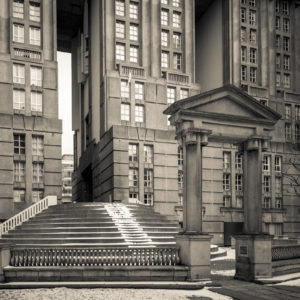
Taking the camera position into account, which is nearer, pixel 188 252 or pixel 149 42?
pixel 188 252

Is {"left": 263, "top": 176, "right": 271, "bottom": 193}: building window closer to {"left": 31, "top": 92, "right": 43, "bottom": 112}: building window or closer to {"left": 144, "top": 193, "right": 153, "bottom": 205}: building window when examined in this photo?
{"left": 144, "top": 193, "right": 153, "bottom": 205}: building window

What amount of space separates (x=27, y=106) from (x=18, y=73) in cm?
362

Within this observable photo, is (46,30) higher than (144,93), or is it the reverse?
(46,30)

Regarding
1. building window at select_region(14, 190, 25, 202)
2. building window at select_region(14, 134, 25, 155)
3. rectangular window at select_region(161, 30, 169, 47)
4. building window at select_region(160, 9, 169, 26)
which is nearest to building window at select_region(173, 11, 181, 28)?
building window at select_region(160, 9, 169, 26)

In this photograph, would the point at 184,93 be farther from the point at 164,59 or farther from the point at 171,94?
→ the point at 164,59

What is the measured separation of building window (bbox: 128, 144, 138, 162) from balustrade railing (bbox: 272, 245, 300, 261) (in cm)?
2687

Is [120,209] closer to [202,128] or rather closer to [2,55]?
[202,128]

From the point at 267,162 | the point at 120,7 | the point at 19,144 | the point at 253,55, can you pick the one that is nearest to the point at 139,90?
the point at 120,7

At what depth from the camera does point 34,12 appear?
50031 mm

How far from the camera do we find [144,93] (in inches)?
1999

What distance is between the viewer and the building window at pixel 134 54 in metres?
52.1

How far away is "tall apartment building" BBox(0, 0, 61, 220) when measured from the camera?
45.5 meters

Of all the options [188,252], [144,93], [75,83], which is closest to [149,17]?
[144,93]

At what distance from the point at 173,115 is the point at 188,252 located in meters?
5.97
